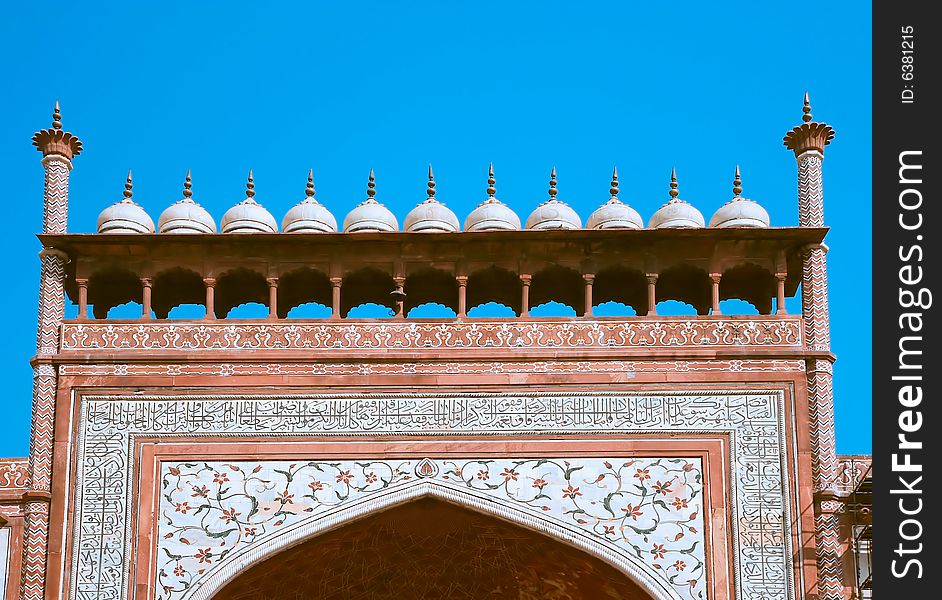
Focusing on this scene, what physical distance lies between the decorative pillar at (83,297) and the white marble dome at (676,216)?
14.2ft

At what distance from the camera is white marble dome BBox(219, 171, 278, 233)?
17.0 m

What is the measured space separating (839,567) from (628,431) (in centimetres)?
180

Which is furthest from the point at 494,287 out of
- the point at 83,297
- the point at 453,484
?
the point at 83,297

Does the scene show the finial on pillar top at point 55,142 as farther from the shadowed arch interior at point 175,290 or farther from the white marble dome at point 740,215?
the white marble dome at point 740,215

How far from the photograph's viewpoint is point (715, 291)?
16.9 meters

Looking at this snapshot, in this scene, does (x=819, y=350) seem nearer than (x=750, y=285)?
Yes

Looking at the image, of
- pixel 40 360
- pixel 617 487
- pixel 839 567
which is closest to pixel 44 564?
pixel 40 360

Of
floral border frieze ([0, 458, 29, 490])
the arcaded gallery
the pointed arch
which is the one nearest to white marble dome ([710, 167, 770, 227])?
the arcaded gallery

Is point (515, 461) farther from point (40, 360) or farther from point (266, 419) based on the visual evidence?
point (40, 360)

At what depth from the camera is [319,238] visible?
666 inches

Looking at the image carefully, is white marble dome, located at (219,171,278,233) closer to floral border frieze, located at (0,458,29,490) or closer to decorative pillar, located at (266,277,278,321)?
decorative pillar, located at (266,277,278,321)

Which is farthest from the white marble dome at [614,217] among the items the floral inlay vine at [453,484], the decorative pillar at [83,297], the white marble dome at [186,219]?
the decorative pillar at [83,297]

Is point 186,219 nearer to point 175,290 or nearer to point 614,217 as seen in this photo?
point 175,290

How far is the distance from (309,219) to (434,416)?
1.84m
